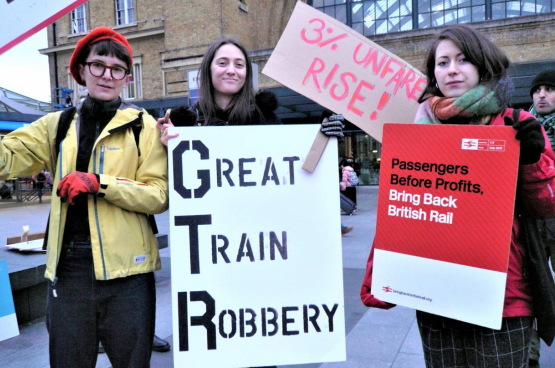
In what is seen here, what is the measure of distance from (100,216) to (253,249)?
0.63 m

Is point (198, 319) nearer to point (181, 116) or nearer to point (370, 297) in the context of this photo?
point (370, 297)

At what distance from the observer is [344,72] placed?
78.4 inches

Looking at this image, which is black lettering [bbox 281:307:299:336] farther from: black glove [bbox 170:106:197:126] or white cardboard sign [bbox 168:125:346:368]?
black glove [bbox 170:106:197:126]

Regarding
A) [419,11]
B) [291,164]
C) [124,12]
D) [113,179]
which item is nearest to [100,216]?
[113,179]

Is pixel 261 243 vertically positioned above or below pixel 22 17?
below

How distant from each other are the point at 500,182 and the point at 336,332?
867 millimetres

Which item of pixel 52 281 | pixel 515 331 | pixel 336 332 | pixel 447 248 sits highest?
pixel 447 248

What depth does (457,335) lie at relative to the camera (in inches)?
61.1

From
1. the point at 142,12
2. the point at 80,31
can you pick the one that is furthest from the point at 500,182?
the point at 80,31

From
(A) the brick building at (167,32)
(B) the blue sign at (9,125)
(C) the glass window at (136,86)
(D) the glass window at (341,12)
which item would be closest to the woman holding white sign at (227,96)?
(A) the brick building at (167,32)

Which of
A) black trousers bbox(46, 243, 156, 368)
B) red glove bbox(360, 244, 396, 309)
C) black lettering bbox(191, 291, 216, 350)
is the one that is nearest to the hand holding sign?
red glove bbox(360, 244, 396, 309)

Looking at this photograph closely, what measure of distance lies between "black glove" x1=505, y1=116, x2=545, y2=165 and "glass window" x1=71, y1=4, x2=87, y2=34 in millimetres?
27547

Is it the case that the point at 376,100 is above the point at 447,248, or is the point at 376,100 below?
above

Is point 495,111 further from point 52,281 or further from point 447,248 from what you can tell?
point 52,281
